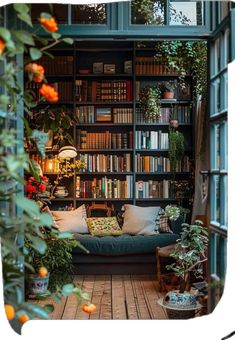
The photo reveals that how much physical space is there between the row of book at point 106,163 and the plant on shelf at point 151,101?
55 cm

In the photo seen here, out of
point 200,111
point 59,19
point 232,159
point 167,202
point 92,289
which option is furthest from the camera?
point 167,202

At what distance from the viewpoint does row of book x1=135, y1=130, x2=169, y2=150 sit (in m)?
7.31

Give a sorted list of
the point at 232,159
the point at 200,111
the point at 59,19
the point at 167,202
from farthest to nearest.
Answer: the point at 167,202 < the point at 200,111 < the point at 59,19 < the point at 232,159

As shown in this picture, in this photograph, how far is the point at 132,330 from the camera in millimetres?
2848

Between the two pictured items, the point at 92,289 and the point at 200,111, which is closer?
the point at 92,289

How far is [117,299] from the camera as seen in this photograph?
170 inches

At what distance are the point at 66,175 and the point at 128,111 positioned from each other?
1047mm

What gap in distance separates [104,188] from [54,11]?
4.52 m

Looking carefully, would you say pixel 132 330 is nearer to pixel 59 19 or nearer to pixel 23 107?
pixel 23 107

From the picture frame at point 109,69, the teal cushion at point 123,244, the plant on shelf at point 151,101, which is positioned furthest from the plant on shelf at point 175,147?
the teal cushion at point 123,244

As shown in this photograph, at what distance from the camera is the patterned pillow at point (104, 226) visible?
632 cm

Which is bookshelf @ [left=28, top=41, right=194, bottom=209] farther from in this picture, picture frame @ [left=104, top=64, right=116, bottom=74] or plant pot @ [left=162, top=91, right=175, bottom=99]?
plant pot @ [left=162, top=91, right=175, bottom=99]

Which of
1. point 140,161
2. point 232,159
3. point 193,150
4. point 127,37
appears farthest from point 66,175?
point 232,159

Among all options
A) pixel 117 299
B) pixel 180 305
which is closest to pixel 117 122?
pixel 117 299
